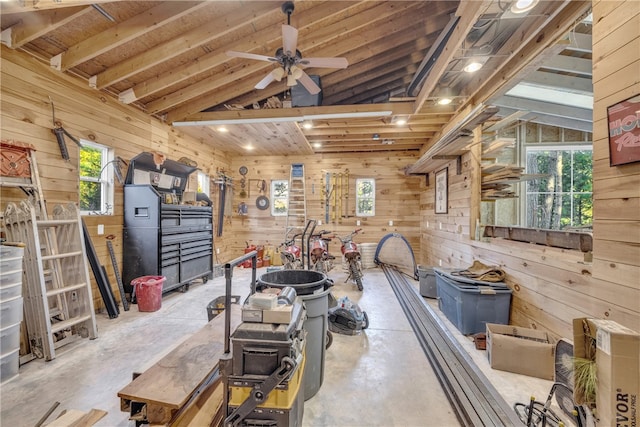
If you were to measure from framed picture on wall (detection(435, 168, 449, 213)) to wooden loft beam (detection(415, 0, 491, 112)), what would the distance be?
5.73 ft

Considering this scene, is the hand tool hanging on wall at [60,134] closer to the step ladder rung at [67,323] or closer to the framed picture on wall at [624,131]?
the step ladder rung at [67,323]

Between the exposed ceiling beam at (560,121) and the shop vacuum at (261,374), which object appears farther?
the exposed ceiling beam at (560,121)

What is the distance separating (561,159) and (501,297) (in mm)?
4726

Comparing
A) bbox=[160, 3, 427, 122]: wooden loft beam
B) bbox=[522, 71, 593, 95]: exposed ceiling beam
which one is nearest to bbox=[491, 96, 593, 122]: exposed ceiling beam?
bbox=[522, 71, 593, 95]: exposed ceiling beam

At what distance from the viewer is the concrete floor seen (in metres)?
1.62

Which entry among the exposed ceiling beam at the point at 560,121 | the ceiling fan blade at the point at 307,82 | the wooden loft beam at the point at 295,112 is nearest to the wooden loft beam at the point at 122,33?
the ceiling fan blade at the point at 307,82

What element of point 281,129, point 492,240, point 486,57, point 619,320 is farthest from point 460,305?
point 281,129

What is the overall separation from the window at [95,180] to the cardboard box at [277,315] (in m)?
3.32

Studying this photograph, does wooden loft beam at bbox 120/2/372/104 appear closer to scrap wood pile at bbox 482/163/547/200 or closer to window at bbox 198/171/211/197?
window at bbox 198/171/211/197

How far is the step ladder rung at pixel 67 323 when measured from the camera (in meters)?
2.24

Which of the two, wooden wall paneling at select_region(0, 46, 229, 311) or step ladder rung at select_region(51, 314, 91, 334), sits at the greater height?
wooden wall paneling at select_region(0, 46, 229, 311)

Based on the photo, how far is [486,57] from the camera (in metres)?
2.50

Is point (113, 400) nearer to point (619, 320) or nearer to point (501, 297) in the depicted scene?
point (619, 320)

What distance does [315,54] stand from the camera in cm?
336
